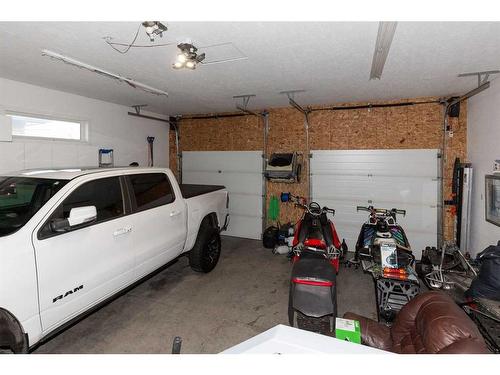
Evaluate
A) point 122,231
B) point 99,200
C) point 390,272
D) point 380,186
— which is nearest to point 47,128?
point 99,200

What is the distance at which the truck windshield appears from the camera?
7.63ft

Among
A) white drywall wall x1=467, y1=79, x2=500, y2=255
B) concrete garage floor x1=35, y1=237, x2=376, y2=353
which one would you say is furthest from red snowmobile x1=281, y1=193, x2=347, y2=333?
white drywall wall x1=467, y1=79, x2=500, y2=255

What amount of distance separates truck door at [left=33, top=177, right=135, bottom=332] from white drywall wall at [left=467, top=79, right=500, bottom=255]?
5232 mm

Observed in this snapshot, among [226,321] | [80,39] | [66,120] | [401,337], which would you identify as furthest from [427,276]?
[66,120]

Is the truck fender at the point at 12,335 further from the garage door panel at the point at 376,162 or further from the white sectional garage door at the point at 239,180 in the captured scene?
the garage door panel at the point at 376,162

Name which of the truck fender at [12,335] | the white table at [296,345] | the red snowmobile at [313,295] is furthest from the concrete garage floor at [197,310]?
the white table at [296,345]

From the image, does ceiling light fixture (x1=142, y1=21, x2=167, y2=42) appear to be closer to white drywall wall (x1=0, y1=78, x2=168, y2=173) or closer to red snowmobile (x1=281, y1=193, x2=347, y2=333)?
red snowmobile (x1=281, y1=193, x2=347, y2=333)

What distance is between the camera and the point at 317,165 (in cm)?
619

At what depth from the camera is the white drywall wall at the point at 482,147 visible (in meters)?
4.01
